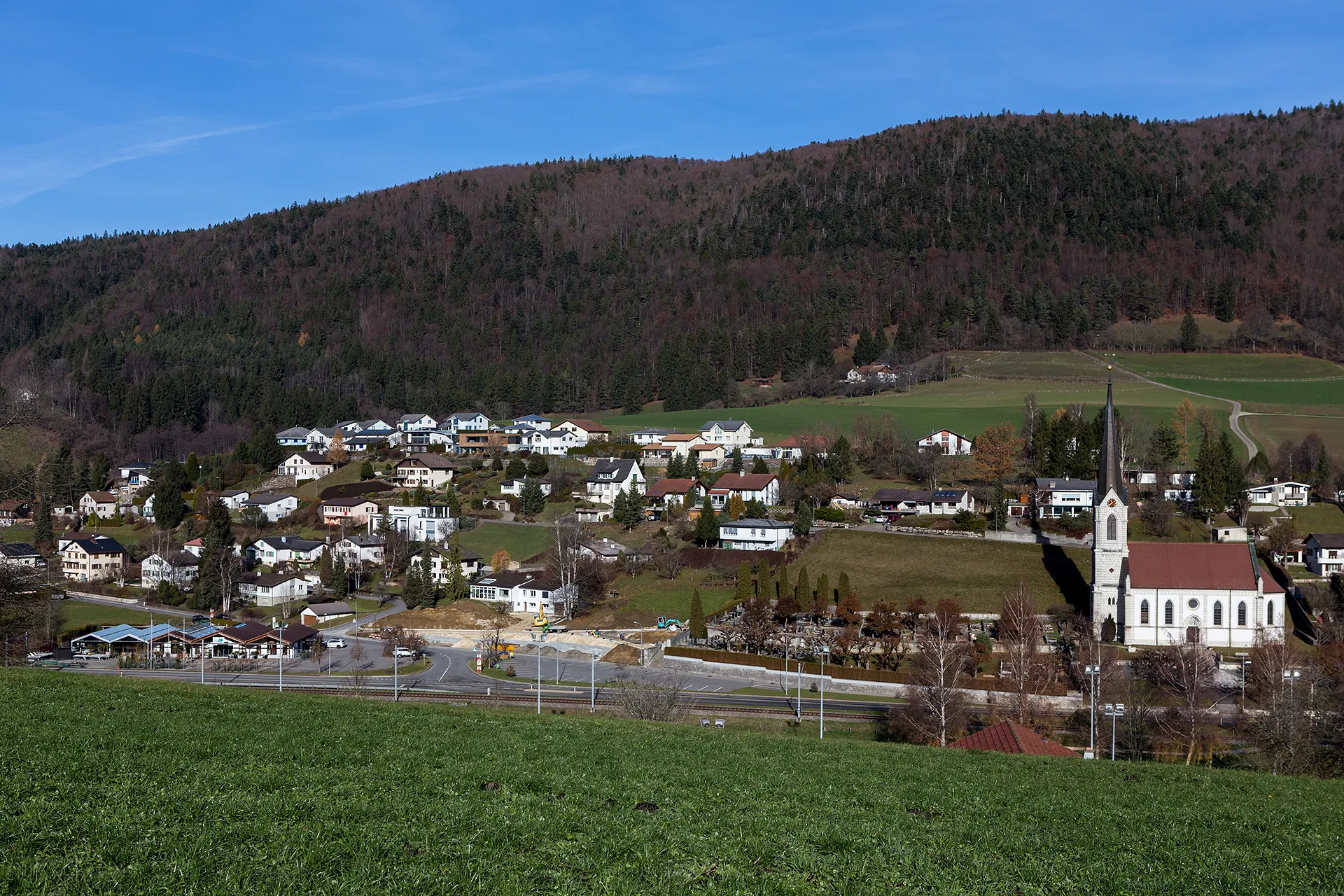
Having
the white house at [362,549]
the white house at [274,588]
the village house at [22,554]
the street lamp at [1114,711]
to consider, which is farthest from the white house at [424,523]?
the street lamp at [1114,711]

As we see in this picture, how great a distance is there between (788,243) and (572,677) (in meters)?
143

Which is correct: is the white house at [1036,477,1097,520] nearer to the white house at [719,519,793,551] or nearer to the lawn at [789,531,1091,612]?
the lawn at [789,531,1091,612]

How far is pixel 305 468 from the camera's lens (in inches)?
3531

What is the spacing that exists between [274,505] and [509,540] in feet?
76.8

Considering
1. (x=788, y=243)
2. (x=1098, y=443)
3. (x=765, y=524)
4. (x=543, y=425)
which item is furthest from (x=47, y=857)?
(x=788, y=243)

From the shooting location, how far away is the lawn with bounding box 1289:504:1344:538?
5588 cm

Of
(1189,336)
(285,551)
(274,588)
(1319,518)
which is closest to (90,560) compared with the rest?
(285,551)

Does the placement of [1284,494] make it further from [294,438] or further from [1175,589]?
[294,438]

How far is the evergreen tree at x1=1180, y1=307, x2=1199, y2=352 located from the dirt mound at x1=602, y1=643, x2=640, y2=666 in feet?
312

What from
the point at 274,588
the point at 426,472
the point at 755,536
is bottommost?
the point at 274,588

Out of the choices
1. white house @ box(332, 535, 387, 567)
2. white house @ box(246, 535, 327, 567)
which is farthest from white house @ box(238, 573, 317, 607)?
white house @ box(246, 535, 327, 567)

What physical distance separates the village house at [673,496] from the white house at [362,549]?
59.8ft

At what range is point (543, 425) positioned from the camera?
10062 centimetres

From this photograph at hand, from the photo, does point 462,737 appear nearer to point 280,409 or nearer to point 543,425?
point 543,425
